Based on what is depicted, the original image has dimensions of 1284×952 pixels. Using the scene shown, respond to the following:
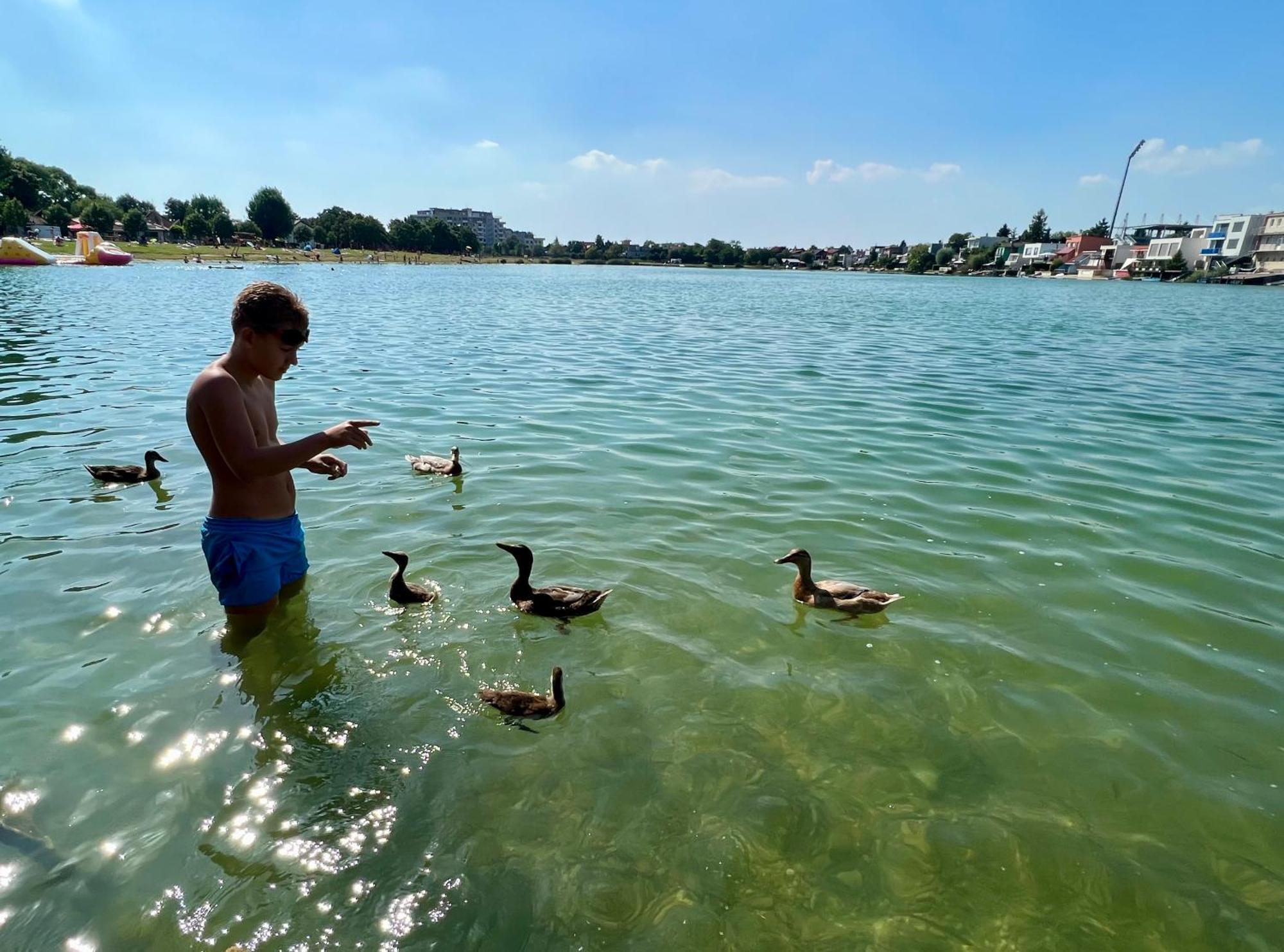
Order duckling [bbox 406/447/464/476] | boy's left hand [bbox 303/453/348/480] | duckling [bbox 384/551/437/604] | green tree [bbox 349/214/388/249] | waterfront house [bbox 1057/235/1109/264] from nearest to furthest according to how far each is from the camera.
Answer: boy's left hand [bbox 303/453/348/480]
duckling [bbox 384/551/437/604]
duckling [bbox 406/447/464/476]
waterfront house [bbox 1057/235/1109/264]
green tree [bbox 349/214/388/249]

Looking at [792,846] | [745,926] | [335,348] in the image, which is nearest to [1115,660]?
[792,846]

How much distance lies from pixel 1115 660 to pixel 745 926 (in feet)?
15.7

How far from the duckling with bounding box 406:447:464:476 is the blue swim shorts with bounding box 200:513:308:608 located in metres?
5.20

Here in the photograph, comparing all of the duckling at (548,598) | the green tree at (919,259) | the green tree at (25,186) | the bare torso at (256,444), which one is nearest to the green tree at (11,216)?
the green tree at (25,186)

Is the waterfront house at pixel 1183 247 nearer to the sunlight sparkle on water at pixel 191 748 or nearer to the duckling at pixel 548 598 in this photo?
the duckling at pixel 548 598

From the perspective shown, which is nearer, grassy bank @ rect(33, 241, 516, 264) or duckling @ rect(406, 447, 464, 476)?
duckling @ rect(406, 447, 464, 476)

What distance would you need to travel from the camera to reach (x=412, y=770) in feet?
16.1

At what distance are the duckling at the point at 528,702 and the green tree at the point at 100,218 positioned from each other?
161201 mm

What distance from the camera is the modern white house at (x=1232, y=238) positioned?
126625 millimetres

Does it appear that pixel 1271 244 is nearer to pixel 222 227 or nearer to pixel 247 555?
→ pixel 247 555

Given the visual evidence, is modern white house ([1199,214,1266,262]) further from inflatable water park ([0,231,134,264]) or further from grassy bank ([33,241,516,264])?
inflatable water park ([0,231,134,264])

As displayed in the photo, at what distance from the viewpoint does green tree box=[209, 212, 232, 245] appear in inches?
5507

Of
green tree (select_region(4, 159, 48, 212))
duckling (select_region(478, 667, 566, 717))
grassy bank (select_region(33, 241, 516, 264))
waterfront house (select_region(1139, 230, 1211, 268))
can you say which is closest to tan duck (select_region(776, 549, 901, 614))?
duckling (select_region(478, 667, 566, 717))

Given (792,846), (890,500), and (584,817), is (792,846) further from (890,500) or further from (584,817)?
(890,500)
